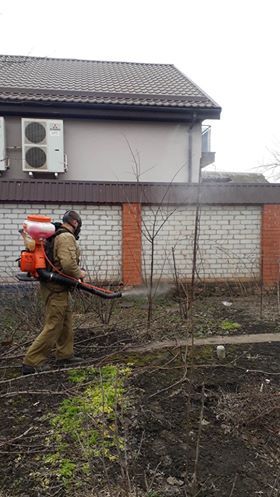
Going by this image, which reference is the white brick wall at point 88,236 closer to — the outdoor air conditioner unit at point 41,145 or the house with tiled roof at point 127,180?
the house with tiled roof at point 127,180

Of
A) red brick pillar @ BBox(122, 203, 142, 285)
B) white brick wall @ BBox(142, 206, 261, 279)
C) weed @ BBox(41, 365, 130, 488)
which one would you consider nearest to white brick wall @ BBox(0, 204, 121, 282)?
red brick pillar @ BBox(122, 203, 142, 285)

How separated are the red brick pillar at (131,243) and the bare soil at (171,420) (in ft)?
9.39

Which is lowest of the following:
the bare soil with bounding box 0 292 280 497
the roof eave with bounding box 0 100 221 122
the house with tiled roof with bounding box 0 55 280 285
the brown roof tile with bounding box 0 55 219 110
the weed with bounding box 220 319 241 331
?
the weed with bounding box 220 319 241 331

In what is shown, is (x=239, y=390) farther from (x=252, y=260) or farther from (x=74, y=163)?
(x=74, y=163)

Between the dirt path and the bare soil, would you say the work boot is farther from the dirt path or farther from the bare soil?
the dirt path

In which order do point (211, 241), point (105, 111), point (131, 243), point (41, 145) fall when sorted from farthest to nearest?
point (105, 111), point (41, 145), point (211, 241), point (131, 243)

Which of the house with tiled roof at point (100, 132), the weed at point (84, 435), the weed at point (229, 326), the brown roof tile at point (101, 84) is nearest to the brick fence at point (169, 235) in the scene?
the house with tiled roof at point (100, 132)

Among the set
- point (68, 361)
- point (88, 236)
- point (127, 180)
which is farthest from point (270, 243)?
point (68, 361)

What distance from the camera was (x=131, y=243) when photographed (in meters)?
7.96

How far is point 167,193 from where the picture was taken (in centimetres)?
798

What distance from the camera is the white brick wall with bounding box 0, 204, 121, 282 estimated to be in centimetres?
773

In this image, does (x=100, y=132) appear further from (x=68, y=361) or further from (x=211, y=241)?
(x=68, y=361)

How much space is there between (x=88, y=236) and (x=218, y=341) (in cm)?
399

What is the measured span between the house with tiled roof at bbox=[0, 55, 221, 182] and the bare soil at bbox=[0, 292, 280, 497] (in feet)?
19.5
